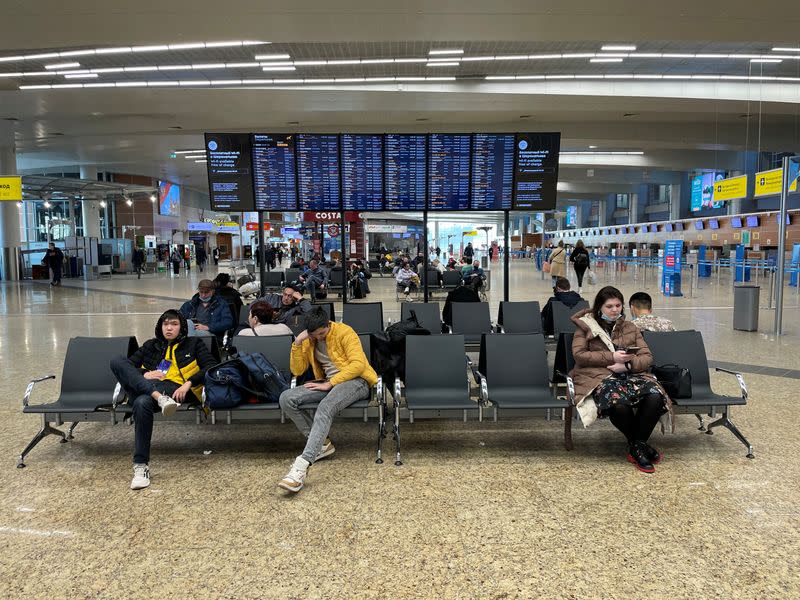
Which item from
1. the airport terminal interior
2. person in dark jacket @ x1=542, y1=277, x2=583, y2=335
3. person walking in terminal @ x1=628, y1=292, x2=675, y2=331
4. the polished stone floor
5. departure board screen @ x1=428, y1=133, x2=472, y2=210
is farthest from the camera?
departure board screen @ x1=428, y1=133, x2=472, y2=210

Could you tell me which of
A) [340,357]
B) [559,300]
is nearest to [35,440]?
[340,357]

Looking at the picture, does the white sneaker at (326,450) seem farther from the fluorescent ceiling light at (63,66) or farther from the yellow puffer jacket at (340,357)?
the fluorescent ceiling light at (63,66)

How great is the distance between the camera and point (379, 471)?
4.27 m

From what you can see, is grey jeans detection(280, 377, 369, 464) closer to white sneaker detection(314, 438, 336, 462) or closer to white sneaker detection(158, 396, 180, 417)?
white sneaker detection(314, 438, 336, 462)

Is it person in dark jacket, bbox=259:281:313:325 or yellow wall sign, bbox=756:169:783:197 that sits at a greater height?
yellow wall sign, bbox=756:169:783:197

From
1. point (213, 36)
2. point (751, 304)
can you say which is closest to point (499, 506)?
point (751, 304)

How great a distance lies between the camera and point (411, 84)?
50.1 ft

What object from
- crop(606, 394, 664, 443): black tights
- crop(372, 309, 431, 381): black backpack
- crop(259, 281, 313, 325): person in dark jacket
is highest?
crop(259, 281, 313, 325): person in dark jacket

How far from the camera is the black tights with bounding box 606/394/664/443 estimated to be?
4328mm

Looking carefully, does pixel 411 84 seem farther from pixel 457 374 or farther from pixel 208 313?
pixel 457 374

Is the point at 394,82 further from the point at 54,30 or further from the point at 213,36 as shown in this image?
the point at 54,30

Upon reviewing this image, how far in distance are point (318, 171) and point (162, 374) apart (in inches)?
204

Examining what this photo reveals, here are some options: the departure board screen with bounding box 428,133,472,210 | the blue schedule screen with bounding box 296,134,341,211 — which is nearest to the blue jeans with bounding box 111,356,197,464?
the blue schedule screen with bounding box 296,134,341,211

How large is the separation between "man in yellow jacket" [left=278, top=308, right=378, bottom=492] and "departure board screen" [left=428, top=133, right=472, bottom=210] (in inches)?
191
